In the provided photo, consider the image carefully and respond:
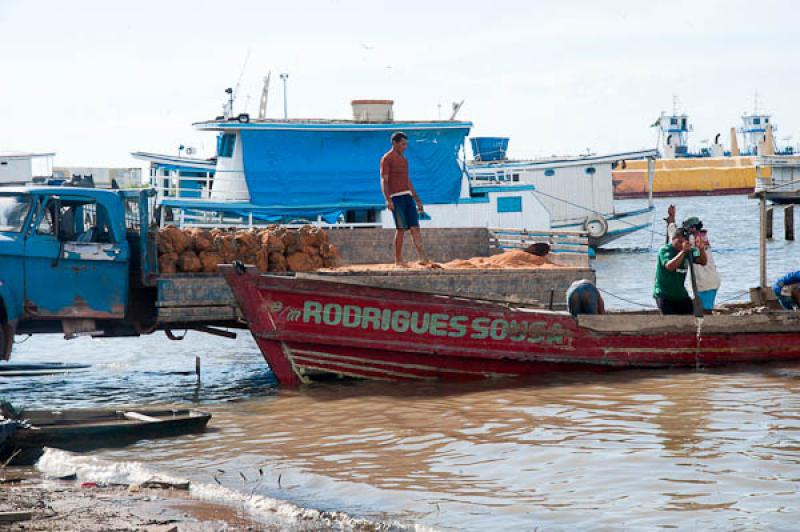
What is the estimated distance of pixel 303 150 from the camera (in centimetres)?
2598

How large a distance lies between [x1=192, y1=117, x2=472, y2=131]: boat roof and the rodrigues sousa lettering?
13.9 meters

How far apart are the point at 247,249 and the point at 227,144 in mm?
13445

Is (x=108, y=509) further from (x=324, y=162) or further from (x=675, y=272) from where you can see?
(x=324, y=162)

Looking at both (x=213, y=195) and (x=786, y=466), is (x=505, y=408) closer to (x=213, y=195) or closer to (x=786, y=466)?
(x=786, y=466)

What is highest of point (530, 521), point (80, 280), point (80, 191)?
point (80, 191)

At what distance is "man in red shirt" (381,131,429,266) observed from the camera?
14047 millimetres

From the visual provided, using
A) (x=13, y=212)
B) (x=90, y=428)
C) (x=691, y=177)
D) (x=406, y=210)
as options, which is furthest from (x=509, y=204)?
(x=691, y=177)

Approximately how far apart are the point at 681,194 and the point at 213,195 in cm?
8120

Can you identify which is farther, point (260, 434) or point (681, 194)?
point (681, 194)

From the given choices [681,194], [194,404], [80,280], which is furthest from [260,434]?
[681,194]

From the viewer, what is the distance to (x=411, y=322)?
12125 mm

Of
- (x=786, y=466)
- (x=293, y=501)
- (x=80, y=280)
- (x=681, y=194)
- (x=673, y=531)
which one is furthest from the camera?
(x=681, y=194)

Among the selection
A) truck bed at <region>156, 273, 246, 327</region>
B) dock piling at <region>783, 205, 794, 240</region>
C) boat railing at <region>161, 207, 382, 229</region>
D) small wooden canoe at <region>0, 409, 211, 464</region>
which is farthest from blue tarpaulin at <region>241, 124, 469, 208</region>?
dock piling at <region>783, 205, 794, 240</region>

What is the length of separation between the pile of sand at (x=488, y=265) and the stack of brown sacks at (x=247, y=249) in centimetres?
32
